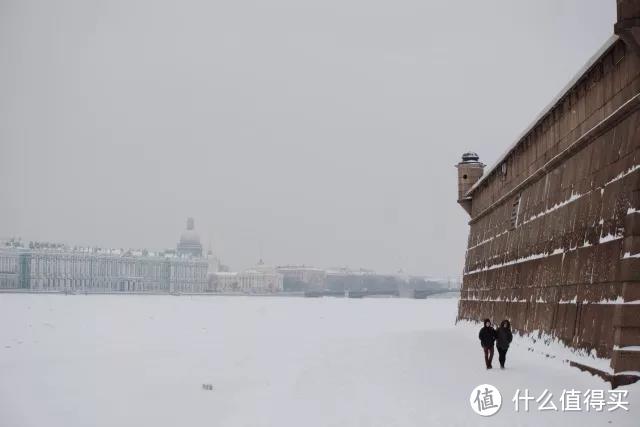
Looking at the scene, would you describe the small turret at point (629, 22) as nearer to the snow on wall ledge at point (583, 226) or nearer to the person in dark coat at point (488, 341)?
the snow on wall ledge at point (583, 226)

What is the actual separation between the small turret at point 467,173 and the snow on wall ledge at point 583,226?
15.8 metres

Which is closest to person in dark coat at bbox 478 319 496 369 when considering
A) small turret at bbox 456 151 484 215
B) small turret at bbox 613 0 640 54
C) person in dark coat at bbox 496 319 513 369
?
person in dark coat at bbox 496 319 513 369

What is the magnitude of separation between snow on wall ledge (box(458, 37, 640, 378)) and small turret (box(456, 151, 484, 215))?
51.9 feet

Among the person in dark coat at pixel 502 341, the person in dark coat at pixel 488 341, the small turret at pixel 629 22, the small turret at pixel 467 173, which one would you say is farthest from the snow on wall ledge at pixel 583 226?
the small turret at pixel 467 173

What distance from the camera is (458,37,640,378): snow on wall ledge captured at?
522 inches

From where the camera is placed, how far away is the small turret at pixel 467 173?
41938mm

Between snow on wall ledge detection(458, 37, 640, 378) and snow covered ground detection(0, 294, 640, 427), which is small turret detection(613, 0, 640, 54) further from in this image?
snow covered ground detection(0, 294, 640, 427)

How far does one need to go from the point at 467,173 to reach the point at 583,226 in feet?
85.9

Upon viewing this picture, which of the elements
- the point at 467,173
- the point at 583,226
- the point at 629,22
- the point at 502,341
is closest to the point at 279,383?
the point at 502,341

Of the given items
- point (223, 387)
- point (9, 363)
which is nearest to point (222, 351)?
point (9, 363)

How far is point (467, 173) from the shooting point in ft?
139

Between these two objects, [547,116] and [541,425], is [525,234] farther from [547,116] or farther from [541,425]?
[541,425]

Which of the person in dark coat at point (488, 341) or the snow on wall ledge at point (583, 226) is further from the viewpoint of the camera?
the person in dark coat at point (488, 341)

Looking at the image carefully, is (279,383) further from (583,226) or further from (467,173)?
(467,173)
